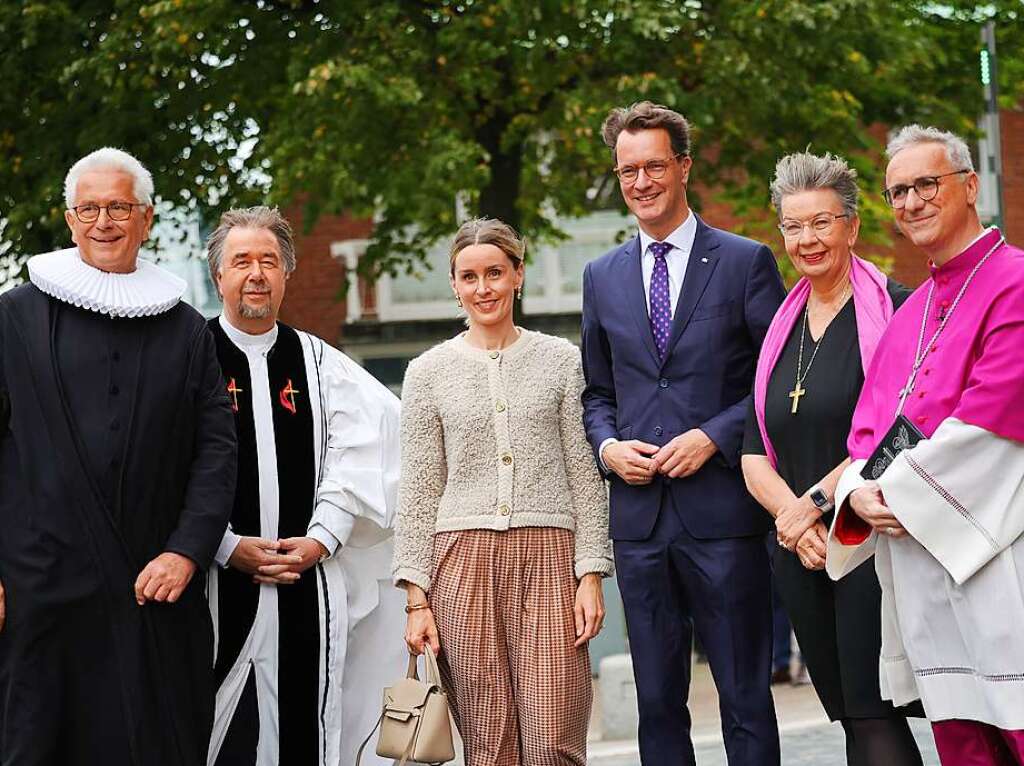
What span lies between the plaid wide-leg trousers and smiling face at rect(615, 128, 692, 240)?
112 cm

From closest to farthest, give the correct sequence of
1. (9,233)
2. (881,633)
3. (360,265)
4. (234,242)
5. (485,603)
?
(881,633) < (485,603) < (234,242) < (9,233) < (360,265)

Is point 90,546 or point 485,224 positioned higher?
point 485,224

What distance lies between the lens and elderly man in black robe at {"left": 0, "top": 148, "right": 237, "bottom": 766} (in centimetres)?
534

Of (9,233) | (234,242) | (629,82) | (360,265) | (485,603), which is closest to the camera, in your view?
(485,603)

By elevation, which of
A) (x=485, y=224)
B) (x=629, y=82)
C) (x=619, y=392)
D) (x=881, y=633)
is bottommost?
(x=881, y=633)

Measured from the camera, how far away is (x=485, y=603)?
18.6 feet

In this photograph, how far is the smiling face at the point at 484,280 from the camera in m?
5.77

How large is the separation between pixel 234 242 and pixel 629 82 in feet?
27.4

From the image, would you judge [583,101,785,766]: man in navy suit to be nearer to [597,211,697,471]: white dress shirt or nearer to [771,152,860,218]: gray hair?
[597,211,697,471]: white dress shirt

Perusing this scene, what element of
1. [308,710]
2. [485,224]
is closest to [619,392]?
[485,224]

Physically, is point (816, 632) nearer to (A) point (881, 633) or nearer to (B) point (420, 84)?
(A) point (881, 633)

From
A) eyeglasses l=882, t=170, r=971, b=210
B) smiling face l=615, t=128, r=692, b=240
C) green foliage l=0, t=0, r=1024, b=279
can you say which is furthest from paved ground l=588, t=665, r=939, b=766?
green foliage l=0, t=0, r=1024, b=279

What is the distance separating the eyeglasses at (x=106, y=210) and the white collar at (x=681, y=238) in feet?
5.74

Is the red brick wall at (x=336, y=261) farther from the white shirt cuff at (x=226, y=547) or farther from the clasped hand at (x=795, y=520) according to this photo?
the clasped hand at (x=795, y=520)
